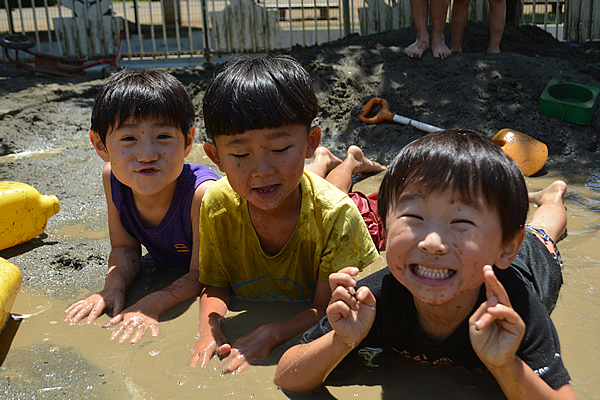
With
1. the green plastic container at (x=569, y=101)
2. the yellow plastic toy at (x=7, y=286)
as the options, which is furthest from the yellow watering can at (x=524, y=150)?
the yellow plastic toy at (x=7, y=286)

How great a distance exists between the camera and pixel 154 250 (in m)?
2.95

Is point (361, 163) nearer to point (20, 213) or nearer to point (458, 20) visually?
point (20, 213)

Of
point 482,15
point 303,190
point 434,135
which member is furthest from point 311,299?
point 482,15

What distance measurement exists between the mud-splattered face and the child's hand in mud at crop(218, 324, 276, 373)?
2.49 ft

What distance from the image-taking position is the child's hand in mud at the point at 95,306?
7.78ft

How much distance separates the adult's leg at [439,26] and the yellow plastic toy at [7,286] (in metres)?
4.93

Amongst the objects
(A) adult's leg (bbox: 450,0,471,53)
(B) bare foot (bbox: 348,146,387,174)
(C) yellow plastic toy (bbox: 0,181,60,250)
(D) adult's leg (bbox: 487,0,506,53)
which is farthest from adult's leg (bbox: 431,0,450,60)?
(C) yellow plastic toy (bbox: 0,181,60,250)

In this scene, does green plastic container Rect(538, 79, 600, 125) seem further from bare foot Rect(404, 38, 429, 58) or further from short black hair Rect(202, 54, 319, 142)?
short black hair Rect(202, 54, 319, 142)

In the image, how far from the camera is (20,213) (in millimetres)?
3010

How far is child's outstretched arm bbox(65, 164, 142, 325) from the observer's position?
241 centimetres

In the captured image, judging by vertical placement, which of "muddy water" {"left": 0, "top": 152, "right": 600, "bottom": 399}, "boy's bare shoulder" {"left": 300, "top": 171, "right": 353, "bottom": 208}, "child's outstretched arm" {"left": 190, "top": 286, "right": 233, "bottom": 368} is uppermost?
"boy's bare shoulder" {"left": 300, "top": 171, "right": 353, "bottom": 208}

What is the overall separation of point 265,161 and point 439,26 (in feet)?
14.8

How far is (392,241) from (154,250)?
5.85 feet

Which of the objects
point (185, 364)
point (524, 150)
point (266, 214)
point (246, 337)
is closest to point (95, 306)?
point (185, 364)
